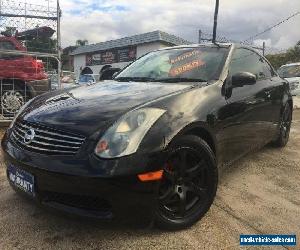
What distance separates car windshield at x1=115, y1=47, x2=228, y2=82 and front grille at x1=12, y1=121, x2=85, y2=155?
137cm

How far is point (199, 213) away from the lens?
10.3ft

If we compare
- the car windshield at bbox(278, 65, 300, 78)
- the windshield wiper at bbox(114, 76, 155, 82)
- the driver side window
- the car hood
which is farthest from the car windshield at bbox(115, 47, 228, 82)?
the car windshield at bbox(278, 65, 300, 78)

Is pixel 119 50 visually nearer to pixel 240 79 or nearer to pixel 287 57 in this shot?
pixel 287 57

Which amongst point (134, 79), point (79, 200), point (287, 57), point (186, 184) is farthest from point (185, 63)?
point (287, 57)

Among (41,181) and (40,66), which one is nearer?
(41,181)

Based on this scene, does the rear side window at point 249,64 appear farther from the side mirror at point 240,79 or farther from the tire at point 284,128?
the tire at point 284,128

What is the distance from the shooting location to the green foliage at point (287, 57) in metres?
32.8

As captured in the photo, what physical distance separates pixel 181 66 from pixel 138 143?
1602mm

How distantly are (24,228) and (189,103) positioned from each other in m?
1.57

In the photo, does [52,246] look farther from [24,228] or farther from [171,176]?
[171,176]

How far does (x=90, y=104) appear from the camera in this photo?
3152 mm

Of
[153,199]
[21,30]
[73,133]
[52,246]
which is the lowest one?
[52,246]

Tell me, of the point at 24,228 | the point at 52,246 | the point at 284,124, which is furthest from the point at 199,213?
the point at 284,124

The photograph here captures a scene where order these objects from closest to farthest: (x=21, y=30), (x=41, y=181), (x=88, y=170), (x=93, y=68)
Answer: (x=88, y=170)
(x=41, y=181)
(x=21, y=30)
(x=93, y=68)
